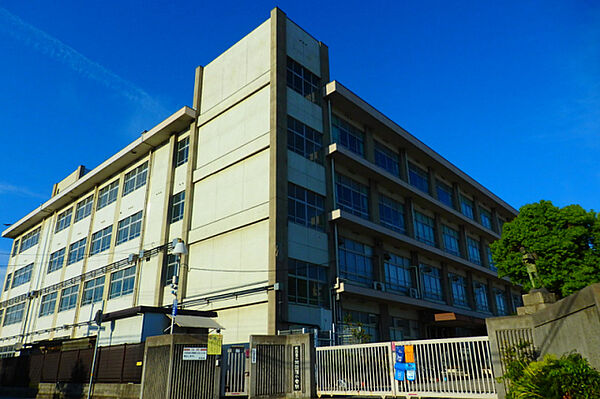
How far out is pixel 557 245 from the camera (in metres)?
30.2

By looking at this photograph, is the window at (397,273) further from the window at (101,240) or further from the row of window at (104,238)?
the window at (101,240)

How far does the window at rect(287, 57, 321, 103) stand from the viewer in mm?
31908

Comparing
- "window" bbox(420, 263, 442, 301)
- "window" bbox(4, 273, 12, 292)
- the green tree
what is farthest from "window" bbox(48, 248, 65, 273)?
the green tree

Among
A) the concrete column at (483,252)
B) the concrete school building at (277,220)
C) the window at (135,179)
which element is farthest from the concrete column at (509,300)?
the window at (135,179)

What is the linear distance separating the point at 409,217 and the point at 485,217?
793 inches

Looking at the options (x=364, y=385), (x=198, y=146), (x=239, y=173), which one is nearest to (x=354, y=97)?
(x=239, y=173)

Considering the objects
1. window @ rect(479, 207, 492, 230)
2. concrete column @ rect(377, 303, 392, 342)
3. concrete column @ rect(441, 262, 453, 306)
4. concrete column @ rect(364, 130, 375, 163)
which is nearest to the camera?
concrete column @ rect(377, 303, 392, 342)

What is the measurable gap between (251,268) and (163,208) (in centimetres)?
1245

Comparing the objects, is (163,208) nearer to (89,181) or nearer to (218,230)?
(218,230)

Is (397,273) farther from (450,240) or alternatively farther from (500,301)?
(500,301)

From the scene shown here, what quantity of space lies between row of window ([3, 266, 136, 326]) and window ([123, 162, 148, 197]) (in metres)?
7.90

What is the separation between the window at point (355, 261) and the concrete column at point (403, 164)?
9.03 meters

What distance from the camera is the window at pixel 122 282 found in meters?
36.9

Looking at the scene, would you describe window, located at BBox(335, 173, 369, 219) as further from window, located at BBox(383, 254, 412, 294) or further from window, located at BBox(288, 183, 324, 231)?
window, located at BBox(383, 254, 412, 294)
